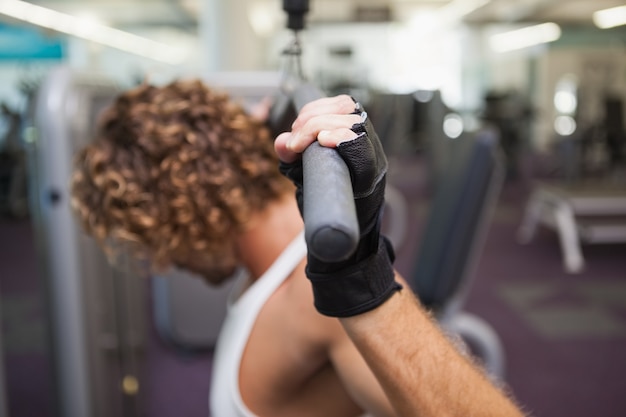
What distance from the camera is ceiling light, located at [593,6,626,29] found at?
9348mm

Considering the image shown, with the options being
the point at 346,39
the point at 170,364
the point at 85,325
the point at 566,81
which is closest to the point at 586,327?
the point at 170,364

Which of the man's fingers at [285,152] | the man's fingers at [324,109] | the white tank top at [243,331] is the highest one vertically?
the man's fingers at [324,109]

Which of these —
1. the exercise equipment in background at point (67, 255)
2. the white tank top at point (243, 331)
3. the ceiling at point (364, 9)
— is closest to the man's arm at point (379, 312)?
the white tank top at point (243, 331)

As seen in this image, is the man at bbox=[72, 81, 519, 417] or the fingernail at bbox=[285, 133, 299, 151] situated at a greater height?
the fingernail at bbox=[285, 133, 299, 151]

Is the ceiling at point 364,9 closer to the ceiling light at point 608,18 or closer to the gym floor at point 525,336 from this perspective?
the ceiling light at point 608,18

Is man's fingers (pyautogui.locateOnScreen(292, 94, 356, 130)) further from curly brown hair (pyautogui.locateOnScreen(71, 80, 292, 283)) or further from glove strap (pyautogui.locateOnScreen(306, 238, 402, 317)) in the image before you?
curly brown hair (pyautogui.locateOnScreen(71, 80, 292, 283))

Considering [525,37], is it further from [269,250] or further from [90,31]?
[269,250]

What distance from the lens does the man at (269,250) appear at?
0.49m

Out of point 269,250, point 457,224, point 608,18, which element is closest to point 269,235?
point 269,250

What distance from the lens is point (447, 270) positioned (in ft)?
5.81

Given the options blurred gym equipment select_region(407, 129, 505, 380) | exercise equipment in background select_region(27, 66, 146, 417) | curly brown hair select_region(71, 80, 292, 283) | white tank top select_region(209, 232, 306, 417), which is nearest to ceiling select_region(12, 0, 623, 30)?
blurred gym equipment select_region(407, 129, 505, 380)

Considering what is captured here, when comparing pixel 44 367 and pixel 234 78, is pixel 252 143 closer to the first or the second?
pixel 234 78

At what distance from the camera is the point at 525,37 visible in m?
14.5

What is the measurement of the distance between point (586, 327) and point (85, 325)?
107 inches
